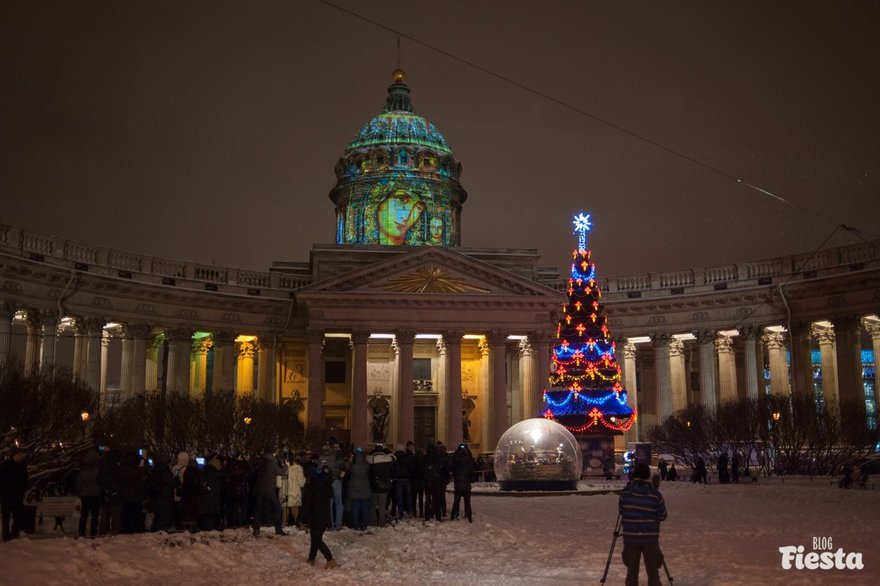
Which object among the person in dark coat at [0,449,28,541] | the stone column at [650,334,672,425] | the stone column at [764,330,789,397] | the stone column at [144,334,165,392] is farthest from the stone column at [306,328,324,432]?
the person in dark coat at [0,449,28,541]

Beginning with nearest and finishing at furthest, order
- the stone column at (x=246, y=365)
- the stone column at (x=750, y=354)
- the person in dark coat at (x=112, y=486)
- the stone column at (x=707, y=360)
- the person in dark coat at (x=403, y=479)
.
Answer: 1. the person in dark coat at (x=112, y=486)
2. the person in dark coat at (x=403, y=479)
3. the stone column at (x=750, y=354)
4. the stone column at (x=707, y=360)
5. the stone column at (x=246, y=365)

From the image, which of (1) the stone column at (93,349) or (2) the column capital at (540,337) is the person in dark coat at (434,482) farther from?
(2) the column capital at (540,337)

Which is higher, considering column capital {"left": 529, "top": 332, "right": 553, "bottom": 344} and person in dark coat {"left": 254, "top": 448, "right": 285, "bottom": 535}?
column capital {"left": 529, "top": 332, "right": 553, "bottom": 344}

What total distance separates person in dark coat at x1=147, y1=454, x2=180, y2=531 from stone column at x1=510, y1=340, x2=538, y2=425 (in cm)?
3993

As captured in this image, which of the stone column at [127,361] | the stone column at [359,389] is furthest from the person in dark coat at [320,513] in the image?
the stone column at [359,389]

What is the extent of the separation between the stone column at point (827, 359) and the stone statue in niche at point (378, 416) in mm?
24890

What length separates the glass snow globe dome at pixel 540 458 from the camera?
1315 inches

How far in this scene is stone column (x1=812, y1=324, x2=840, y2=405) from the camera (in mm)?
55531

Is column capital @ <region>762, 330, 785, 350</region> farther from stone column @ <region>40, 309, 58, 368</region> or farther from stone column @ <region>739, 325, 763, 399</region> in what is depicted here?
stone column @ <region>40, 309, 58, 368</region>

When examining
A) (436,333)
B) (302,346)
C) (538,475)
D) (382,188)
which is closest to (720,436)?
(538,475)

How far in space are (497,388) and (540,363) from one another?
2921 millimetres

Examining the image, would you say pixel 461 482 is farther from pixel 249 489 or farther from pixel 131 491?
pixel 131 491

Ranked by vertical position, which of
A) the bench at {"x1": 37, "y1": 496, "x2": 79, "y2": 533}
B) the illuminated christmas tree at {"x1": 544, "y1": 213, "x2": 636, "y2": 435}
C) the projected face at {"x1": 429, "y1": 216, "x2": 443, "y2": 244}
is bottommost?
the bench at {"x1": 37, "y1": 496, "x2": 79, "y2": 533}

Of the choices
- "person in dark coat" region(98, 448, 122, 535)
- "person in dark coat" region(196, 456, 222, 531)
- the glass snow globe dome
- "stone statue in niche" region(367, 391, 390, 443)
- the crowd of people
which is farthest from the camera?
"stone statue in niche" region(367, 391, 390, 443)
